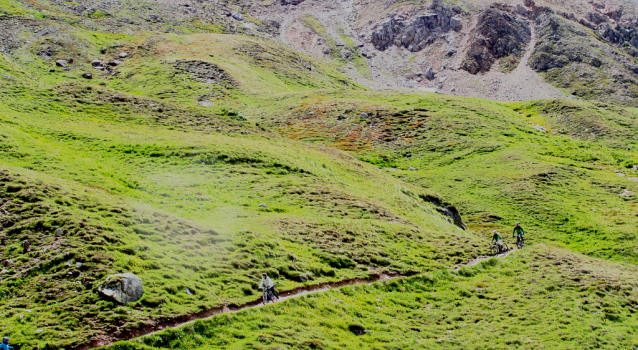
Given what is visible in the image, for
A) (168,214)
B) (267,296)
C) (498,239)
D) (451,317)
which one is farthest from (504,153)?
(267,296)

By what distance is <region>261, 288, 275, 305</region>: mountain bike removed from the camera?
2191cm

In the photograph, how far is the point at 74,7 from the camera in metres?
156

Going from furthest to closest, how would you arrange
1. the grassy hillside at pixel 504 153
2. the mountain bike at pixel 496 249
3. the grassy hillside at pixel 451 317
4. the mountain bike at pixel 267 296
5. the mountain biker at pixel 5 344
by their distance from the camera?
the grassy hillside at pixel 504 153 < the mountain bike at pixel 496 249 < the mountain bike at pixel 267 296 < the grassy hillside at pixel 451 317 < the mountain biker at pixel 5 344

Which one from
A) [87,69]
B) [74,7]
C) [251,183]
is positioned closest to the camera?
[251,183]

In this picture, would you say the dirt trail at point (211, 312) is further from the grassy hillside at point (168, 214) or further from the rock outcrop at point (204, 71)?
the rock outcrop at point (204, 71)

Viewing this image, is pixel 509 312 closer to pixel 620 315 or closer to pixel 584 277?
pixel 620 315

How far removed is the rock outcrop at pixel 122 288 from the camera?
1903 cm

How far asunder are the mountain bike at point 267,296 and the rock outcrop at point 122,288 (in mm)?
5715

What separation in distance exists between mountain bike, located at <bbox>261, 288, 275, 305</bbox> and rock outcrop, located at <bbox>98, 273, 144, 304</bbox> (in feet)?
18.8

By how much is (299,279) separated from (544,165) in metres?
55.0

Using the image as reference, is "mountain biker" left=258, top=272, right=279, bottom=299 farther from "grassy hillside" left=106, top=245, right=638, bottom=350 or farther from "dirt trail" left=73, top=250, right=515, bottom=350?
"grassy hillside" left=106, top=245, right=638, bottom=350

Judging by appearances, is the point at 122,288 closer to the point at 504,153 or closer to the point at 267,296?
the point at 267,296

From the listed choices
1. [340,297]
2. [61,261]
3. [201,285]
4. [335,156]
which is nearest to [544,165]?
[335,156]

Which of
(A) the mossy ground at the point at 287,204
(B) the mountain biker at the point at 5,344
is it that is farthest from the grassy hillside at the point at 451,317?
(B) the mountain biker at the point at 5,344
